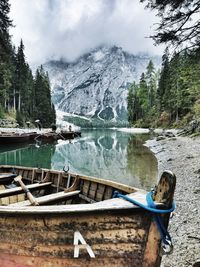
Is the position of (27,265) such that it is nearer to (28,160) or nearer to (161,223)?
(161,223)

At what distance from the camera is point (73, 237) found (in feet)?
11.0

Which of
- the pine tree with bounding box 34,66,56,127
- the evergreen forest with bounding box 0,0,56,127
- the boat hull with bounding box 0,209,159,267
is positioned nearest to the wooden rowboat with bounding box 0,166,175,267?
the boat hull with bounding box 0,209,159,267

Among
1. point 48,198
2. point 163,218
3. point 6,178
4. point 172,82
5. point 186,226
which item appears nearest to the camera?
point 163,218

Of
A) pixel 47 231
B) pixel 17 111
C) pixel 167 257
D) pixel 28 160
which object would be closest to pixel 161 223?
pixel 47 231

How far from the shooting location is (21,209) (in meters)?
3.56

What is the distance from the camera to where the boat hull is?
10.4 ft

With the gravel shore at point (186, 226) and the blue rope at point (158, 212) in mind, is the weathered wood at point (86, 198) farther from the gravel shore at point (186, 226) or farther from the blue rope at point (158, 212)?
the blue rope at point (158, 212)

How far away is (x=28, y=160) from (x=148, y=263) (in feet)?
60.6

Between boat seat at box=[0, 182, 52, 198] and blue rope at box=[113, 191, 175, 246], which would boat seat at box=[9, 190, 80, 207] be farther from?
blue rope at box=[113, 191, 175, 246]

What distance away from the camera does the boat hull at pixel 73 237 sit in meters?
3.18

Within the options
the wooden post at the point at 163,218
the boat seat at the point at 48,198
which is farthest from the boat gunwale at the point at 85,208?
the boat seat at the point at 48,198

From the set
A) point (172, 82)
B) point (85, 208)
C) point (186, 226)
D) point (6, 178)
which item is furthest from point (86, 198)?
point (172, 82)

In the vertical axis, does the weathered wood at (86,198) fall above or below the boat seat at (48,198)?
below

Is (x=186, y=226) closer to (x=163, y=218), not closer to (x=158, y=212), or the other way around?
(x=163, y=218)
